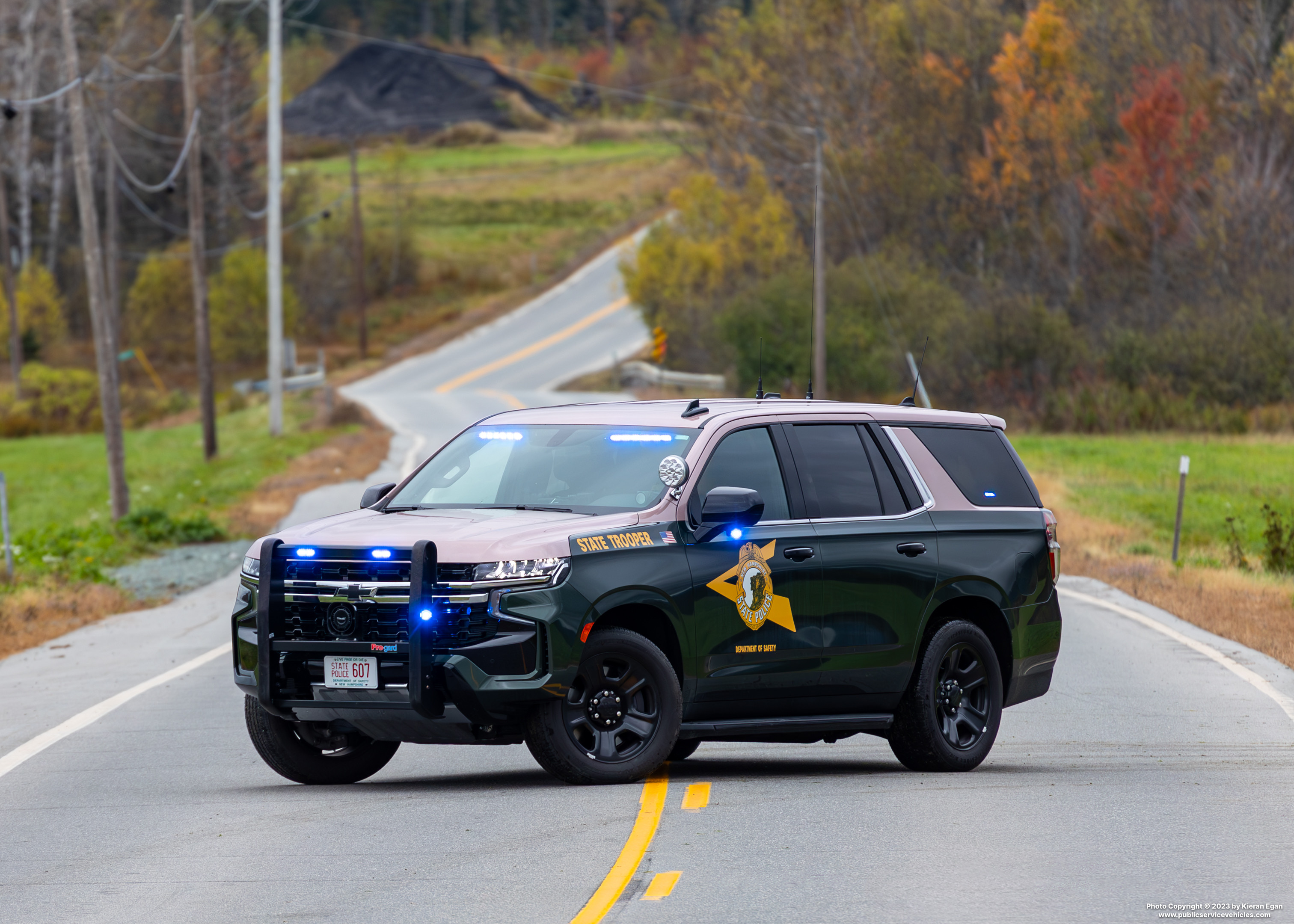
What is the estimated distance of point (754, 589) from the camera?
28.9 ft

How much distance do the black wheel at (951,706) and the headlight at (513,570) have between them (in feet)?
8.30

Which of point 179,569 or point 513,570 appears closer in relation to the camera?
point 513,570

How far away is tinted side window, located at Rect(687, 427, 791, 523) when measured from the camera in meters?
8.95

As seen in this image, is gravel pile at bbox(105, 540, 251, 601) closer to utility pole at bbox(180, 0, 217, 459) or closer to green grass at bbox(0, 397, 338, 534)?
green grass at bbox(0, 397, 338, 534)

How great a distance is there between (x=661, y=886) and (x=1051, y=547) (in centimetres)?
452

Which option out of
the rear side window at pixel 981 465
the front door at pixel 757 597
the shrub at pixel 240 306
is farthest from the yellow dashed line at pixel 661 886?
the shrub at pixel 240 306

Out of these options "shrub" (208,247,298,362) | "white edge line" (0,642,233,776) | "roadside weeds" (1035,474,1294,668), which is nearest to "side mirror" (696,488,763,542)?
"white edge line" (0,642,233,776)

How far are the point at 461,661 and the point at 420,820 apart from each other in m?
0.72

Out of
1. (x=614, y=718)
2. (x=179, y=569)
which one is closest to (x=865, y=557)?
(x=614, y=718)

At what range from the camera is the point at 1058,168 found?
168 feet

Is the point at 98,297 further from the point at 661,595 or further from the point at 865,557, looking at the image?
the point at 661,595

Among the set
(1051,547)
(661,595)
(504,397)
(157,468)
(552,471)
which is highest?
(552,471)

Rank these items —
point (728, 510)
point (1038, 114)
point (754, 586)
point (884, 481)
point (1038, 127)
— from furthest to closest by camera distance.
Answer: point (1038, 127) < point (1038, 114) < point (884, 481) < point (754, 586) < point (728, 510)

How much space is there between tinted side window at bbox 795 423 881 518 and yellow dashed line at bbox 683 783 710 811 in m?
1.53
